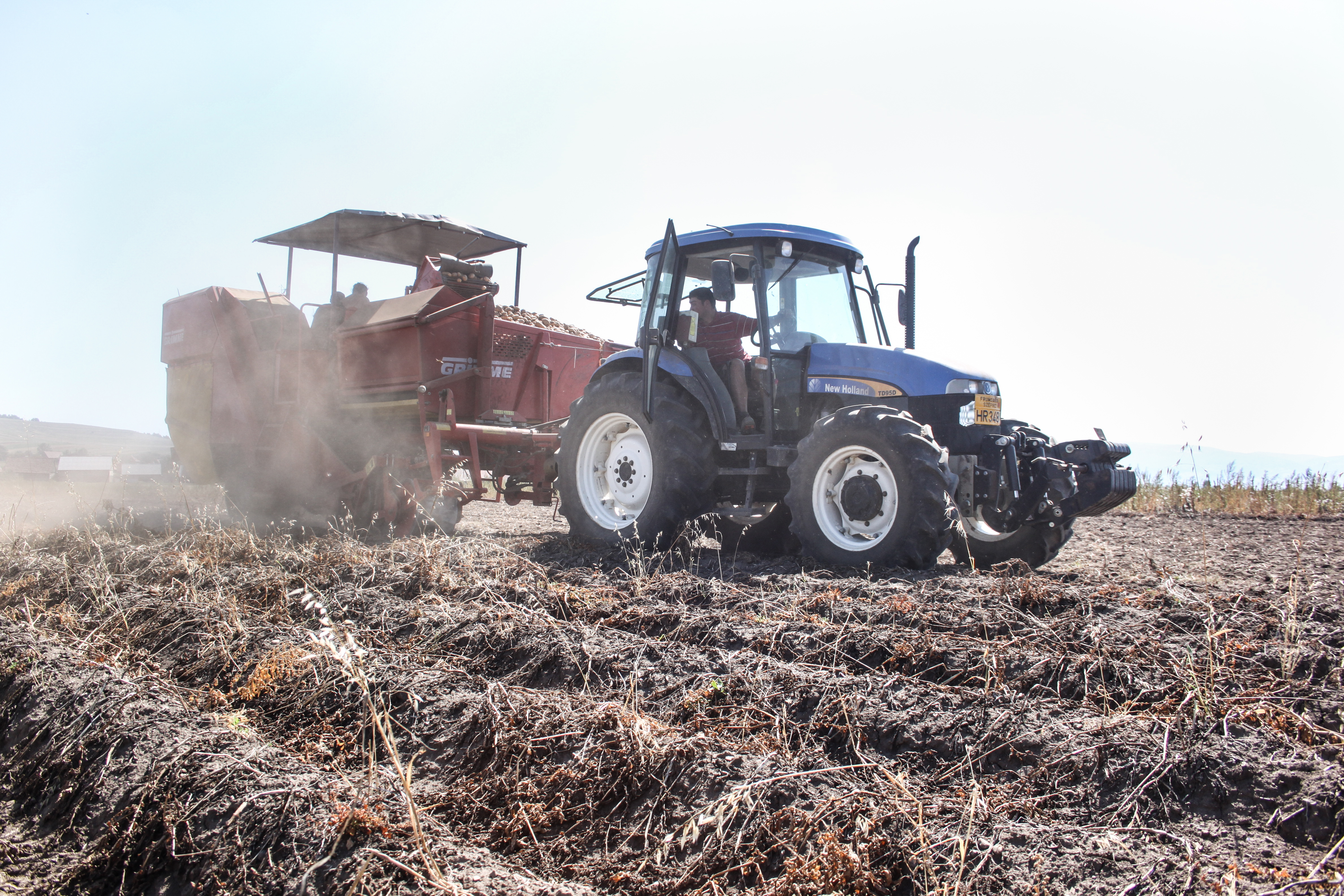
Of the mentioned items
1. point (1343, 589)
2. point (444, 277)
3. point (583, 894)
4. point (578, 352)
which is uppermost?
point (444, 277)

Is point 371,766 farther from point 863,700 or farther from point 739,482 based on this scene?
point 739,482

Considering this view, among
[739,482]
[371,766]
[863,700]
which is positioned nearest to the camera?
[371,766]

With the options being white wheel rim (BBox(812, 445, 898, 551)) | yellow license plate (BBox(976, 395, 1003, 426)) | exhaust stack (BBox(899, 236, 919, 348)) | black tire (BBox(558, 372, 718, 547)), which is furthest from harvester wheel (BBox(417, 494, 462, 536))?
yellow license plate (BBox(976, 395, 1003, 426))

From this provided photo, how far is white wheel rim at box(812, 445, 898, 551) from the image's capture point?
488 cm

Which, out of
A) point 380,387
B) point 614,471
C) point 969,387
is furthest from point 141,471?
point 969,387

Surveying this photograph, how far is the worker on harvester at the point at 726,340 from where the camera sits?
224 inches

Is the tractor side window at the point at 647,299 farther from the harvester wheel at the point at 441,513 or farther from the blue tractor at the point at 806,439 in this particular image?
the harvester wheel at the point at 441,513

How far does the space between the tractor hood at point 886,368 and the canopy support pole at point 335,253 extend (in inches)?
195

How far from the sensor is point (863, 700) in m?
2.69

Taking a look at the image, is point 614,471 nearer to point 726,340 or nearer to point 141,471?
point 726,340

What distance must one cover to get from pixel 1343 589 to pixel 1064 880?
11.0 feet

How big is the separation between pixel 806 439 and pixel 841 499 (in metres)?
0.41

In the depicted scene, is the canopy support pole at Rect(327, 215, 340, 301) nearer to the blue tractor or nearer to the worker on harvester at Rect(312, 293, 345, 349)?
the worker on harvester at Rect(312, 293, 345, 349)

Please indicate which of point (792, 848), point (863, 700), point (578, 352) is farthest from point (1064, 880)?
point (578, 352)
